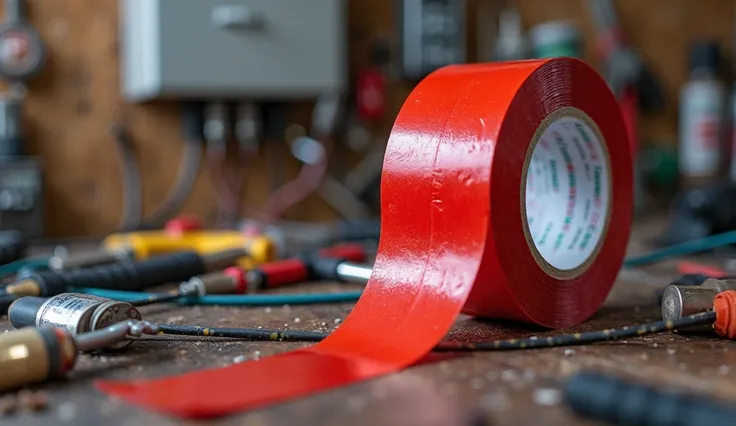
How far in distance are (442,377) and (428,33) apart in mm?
1319

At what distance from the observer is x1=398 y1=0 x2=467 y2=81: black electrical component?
1.80 metres

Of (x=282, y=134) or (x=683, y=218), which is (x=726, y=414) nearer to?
(x=683, y=218)

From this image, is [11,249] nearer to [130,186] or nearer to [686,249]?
[130,186]

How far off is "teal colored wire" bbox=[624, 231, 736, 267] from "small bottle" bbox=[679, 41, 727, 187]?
0.72m

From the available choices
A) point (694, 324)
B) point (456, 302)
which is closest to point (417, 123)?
point (456, 302)

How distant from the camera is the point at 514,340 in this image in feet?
2.31

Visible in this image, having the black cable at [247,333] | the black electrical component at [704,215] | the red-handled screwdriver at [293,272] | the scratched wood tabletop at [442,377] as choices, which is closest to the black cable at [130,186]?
the red-handled screwdriver at [293,272]

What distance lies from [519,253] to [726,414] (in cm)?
30

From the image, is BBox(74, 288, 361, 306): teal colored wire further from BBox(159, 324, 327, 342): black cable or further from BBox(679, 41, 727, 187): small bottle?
BBox(679, 41, 727, 187): small bottle

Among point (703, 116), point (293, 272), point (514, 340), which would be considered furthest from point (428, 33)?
point (514, 340)

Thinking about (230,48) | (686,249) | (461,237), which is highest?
(230,48)

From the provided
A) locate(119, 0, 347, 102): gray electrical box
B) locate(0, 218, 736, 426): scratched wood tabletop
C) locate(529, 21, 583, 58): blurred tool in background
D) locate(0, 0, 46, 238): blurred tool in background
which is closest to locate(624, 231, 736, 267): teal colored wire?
locate(0, 218, 736, 426): scratched wood tabletop

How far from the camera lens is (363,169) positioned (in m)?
1.84

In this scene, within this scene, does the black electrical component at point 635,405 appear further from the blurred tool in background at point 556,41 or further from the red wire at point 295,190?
the blurred tool in background at point 556,41
